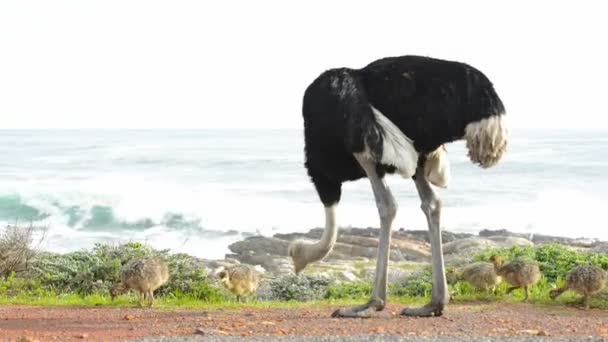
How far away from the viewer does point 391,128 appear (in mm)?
9336

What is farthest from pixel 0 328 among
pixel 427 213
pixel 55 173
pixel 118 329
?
pixel 55 173

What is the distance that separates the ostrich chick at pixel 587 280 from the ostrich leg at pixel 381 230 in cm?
264

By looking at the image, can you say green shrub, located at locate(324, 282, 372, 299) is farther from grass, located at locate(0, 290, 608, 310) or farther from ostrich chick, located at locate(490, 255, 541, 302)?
ostrich chick, located at locate(490, 255, 541, 302)

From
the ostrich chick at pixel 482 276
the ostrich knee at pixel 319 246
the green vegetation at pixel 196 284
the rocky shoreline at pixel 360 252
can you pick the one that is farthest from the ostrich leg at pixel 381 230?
the rocky shoreline at pixel 360 252

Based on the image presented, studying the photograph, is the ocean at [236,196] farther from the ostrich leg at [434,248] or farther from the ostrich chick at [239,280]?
the ostrich leg at [434,248]

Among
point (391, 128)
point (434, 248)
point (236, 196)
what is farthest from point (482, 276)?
point (236, 196)

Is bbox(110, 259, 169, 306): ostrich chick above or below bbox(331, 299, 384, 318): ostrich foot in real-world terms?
above

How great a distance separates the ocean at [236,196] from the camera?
35.3 m

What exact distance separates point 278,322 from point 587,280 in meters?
3.59

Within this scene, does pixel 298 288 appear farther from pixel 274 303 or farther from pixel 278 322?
pixel 278 322

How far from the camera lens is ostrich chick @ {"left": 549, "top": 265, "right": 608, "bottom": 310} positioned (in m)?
11.4

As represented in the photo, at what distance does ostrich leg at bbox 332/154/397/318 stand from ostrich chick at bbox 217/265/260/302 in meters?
3.04

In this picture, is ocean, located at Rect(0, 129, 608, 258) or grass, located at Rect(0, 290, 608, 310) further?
ocean, located at Rect(0, 129, 608, 258)

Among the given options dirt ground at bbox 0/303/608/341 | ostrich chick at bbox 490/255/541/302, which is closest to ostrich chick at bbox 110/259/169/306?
dirt ground at bbox 0/303/608/341
